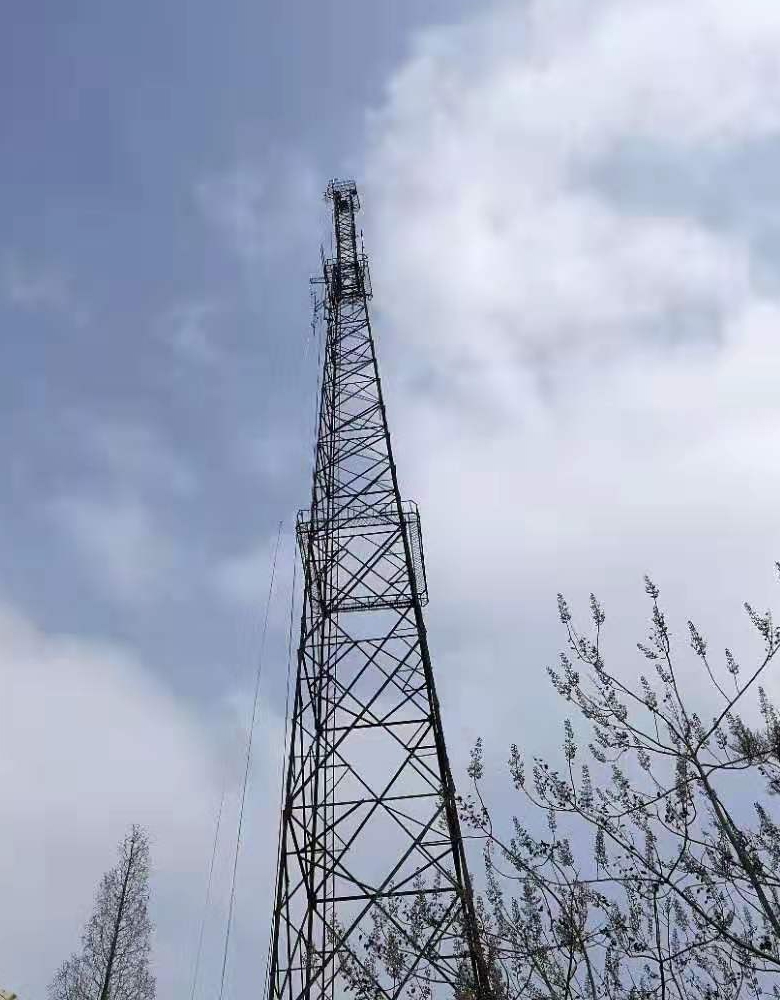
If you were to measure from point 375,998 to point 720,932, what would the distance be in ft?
15.5

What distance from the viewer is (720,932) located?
14.2ft

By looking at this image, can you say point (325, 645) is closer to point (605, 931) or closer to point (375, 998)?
point (375, 998)

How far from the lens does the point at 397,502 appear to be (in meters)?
12.9

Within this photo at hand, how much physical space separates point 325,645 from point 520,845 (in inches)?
236

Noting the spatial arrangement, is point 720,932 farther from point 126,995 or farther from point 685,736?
point 126,995

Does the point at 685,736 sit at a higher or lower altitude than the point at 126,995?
lower

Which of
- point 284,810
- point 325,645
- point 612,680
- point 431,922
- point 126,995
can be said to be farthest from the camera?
point 126,995

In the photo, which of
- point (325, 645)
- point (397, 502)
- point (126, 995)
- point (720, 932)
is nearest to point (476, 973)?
point (720, 932)

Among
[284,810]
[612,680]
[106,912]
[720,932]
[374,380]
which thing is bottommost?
[720,932]

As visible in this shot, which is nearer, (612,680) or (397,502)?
(612,680)

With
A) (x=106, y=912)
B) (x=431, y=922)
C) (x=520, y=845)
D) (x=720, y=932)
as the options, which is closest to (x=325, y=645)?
(x=431, y=922)

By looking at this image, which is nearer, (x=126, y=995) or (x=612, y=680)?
(x=612, y=680)

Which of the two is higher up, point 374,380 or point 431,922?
point 374,380

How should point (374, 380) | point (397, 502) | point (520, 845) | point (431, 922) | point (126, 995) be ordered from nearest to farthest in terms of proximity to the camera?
point (520, 845), point (431, 922), point (397, 502), point (374, 380), point (126, 995)
